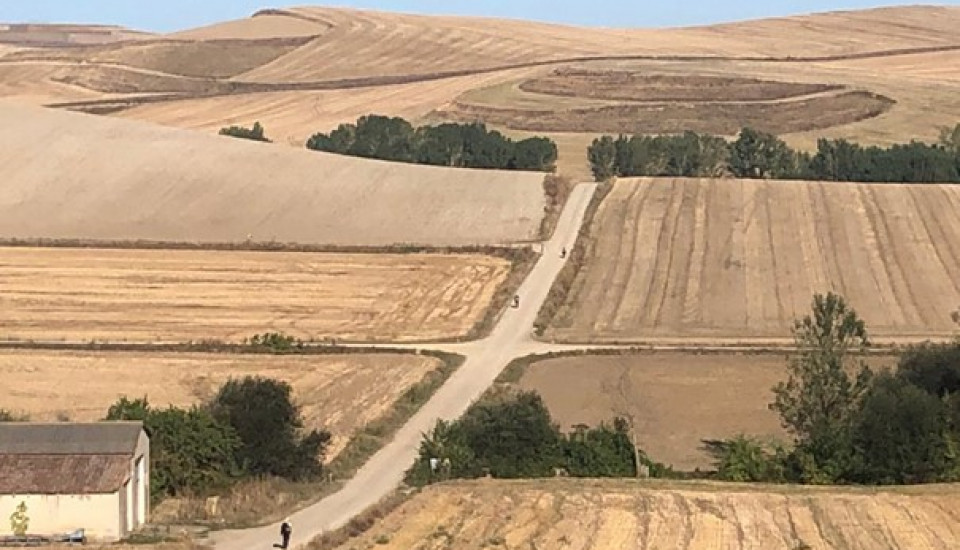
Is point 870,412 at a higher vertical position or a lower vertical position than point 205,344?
higher

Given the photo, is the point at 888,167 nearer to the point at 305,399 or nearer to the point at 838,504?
the point at 305,399

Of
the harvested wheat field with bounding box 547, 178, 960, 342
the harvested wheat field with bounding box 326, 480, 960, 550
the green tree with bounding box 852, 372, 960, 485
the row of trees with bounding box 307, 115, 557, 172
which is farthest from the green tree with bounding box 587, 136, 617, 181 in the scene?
the harvested wheat field with bounding box 326, 480, 960, 550

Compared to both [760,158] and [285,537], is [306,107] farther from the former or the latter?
[285,537]

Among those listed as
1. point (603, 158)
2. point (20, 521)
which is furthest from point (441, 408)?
point (603, 158)

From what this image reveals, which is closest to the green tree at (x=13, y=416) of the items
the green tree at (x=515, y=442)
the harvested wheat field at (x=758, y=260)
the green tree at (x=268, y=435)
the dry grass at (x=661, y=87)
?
the green tree at (x=268, y=435)

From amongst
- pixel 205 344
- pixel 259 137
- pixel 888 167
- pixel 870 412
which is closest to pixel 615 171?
pixel 888 167

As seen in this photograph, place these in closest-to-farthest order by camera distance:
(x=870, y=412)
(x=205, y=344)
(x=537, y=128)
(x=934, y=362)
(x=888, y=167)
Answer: (x=870, y=412) → (x=934, y=362) → (x=205, y=344) → (x=888, y=167) → (x=537, y=128)

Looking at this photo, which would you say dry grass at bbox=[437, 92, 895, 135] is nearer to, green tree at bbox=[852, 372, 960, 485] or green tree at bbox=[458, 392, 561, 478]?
green tree at bbox=[458, 392, 561, 478]
